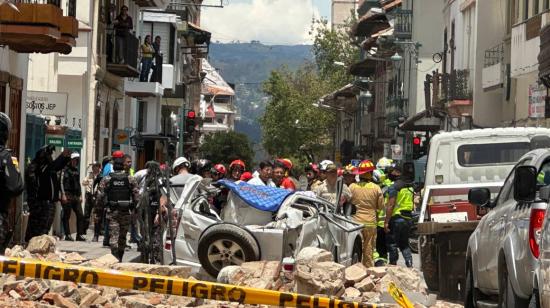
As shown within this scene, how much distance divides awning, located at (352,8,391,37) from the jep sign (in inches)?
2362

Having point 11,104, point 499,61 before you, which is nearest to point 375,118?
point 499,61

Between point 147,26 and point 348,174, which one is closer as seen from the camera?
point 348,174

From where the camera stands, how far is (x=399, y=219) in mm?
23641

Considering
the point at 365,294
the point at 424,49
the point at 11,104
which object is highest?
the point at 424,49

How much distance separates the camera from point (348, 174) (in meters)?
23.3

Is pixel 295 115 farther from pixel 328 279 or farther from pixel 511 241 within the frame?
pixel 511 241

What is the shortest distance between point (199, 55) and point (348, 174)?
8218 cm

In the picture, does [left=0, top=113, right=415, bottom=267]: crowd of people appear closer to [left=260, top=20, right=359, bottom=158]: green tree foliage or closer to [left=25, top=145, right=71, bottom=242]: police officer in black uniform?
[left=25, top=145, right=71, bottom=242]: police officer in black uniform

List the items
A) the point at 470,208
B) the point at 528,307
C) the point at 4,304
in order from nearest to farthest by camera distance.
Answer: the point at 528,307 < the point at 4,304 < the point at 470,208

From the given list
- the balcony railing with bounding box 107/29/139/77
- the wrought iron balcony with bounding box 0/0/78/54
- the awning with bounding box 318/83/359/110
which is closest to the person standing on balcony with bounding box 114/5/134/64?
the balcony railing with bounding box 107/29/139/77

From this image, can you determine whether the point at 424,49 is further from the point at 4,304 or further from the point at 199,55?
the point at 4,304

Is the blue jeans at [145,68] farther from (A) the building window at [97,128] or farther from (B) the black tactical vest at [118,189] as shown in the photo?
(B) the black tactical vest at [118,189]

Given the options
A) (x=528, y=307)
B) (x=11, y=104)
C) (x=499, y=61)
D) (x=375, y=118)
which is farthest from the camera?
(x=375, y=118)

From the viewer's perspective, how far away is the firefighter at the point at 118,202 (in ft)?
72.4
